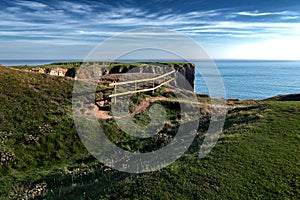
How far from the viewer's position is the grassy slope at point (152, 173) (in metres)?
11.3

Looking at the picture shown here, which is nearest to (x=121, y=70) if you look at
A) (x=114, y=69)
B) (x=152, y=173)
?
(x=114, y=69)

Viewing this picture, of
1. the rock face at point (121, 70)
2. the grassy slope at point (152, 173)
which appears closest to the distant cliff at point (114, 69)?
the rock face at point (121, 70)

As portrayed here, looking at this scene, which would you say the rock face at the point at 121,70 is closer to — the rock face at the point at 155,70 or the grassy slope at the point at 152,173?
the rock face at the point at 155,70

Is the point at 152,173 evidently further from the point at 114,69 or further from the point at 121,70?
the point at 114,69

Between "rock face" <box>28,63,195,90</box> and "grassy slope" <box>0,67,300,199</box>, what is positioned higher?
"rock face" <box>28,63,195,90</box>

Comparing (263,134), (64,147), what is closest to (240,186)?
(263,134)

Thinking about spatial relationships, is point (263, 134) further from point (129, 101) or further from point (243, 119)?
point (129, 101)

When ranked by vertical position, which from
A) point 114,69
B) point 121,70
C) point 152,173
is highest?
point 114,69

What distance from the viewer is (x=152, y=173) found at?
1285 centimetres

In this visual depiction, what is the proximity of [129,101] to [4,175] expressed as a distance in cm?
1670

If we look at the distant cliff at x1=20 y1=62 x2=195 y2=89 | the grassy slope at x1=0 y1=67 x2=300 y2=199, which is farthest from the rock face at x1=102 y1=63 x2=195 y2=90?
the grassy slope at x1=0 y1=67 x2=300 y2=199

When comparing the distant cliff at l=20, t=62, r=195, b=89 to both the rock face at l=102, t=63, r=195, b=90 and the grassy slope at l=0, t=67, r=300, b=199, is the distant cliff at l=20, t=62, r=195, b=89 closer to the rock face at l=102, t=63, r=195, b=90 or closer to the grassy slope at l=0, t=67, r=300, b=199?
the rock face at l=102, t=63, r=195, b=90

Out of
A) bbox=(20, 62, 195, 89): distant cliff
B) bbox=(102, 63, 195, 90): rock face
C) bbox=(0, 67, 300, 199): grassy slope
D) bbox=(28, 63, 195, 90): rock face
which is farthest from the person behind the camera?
bbox=(102, 63, 195, 90): rock face

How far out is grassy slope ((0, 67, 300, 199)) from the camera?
11273 mm
